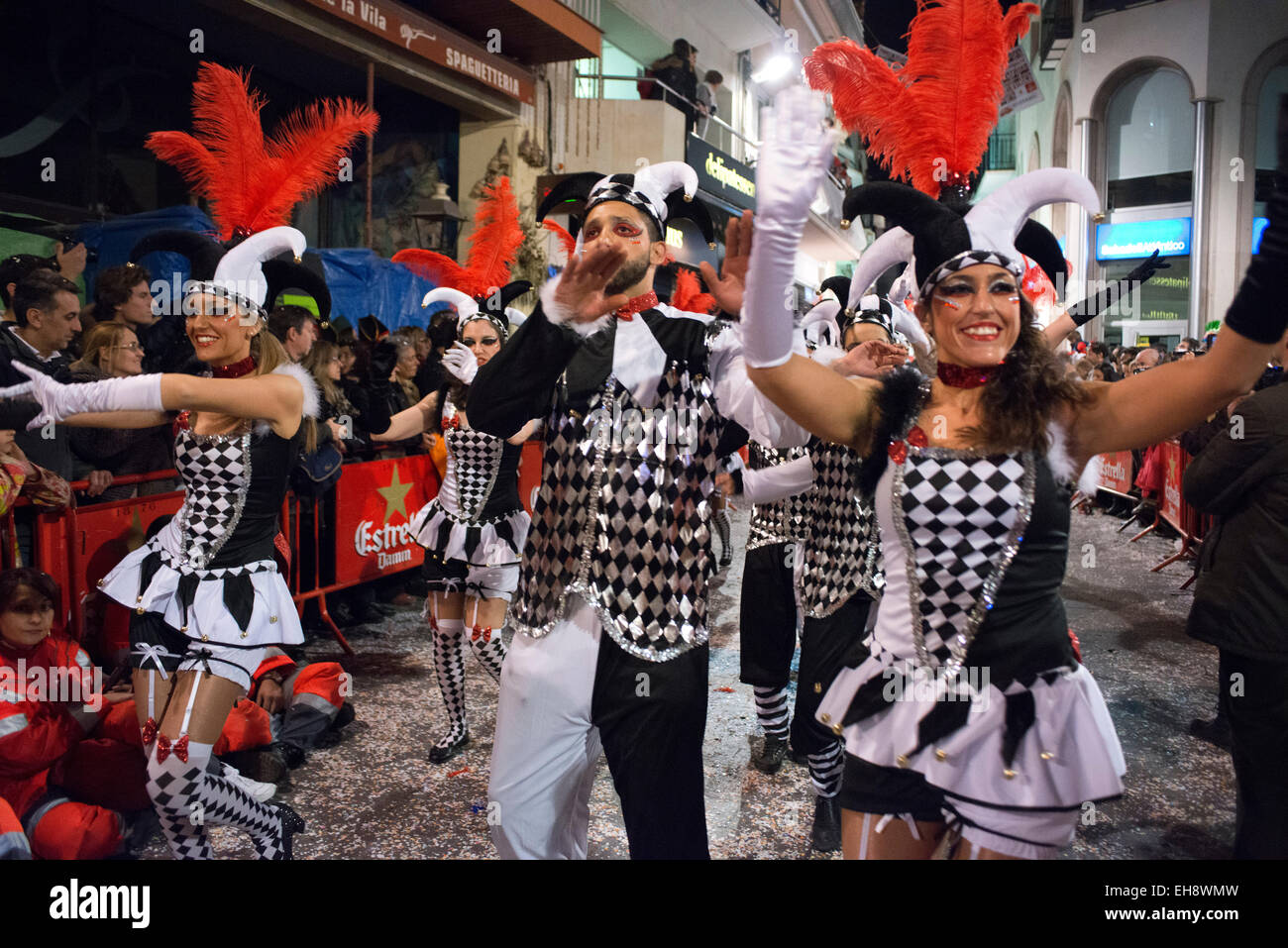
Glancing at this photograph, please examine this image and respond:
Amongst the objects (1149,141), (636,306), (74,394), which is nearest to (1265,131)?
(1149,141)

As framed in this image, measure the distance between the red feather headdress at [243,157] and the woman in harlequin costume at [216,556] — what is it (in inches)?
15.3

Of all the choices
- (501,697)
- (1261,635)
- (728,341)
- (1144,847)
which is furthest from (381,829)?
(1261,635)

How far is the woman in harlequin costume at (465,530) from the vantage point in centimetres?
468

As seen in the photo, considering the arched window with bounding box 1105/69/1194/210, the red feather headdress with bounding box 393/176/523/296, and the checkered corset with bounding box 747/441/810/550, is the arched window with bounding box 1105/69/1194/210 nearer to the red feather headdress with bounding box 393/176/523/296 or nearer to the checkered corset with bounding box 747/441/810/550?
the red feather headdress with bounding box 393/176/523/296

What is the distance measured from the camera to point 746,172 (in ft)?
61.2

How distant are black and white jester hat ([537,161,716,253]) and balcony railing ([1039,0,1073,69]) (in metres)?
28.4

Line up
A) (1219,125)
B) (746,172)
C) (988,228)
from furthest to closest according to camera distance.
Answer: (1219,125) < (746,172) < (988,228)

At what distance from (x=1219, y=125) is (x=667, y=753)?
24082mm

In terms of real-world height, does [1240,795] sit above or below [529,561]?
below

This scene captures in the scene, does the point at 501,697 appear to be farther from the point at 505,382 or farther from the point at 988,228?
the point at 988,228

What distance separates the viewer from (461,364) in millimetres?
4711

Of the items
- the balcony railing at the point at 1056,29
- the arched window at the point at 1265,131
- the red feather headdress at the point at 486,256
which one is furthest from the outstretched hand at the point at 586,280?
the balcony railing at the point at 1056,29

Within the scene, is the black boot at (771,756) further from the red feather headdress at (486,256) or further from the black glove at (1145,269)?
the red feather headdress at (486,256)

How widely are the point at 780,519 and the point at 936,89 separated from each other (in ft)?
6.89
